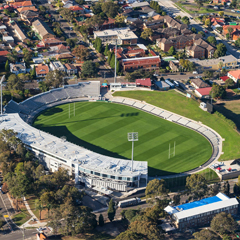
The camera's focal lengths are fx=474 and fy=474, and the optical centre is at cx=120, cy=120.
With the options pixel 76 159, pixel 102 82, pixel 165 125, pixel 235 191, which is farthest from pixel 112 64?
pixel 235 191

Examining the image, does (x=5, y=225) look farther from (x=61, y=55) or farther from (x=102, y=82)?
(x=61, y=55)

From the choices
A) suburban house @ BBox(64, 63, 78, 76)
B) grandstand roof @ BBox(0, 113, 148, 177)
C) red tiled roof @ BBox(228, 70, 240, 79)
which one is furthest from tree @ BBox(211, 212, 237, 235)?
suburban house @ BBox(64, 63, 78, 76)

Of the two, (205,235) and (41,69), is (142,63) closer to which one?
(41,69)

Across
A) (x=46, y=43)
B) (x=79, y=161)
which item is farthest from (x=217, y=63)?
(x=79, y=161)

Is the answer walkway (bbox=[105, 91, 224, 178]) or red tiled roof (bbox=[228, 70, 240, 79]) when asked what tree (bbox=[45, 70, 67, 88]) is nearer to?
walkway (bbox=[105, 91, 224, 178])

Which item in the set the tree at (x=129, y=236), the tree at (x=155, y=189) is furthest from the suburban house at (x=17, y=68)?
the tree at (x=129, y=236)

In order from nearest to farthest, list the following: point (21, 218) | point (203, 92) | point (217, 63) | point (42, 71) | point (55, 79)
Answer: point (21, 218) < point (55, 79) < point (203, 92) < point (42, 71) < point (217, 63)

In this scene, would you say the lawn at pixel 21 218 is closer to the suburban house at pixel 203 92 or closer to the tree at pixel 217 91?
the suburban house at pixel 203 92
